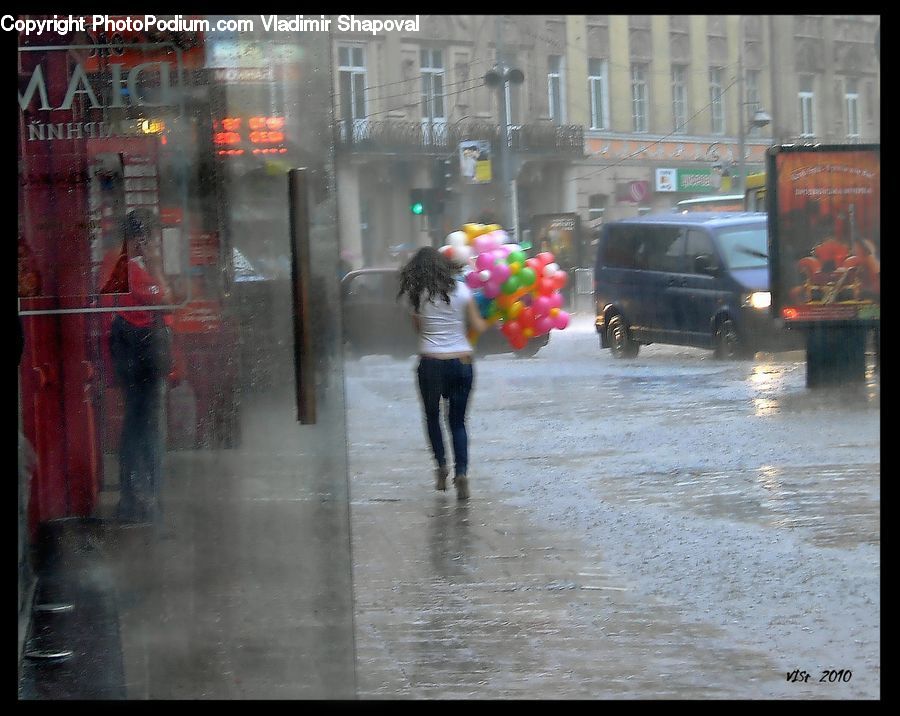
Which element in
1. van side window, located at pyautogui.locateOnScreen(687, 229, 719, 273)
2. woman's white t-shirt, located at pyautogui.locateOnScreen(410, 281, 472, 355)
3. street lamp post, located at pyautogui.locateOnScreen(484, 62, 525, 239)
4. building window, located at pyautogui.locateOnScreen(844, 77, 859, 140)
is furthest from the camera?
street lamp post, located at pyautogui.locateOnScreen(484, 62, 525, 239)

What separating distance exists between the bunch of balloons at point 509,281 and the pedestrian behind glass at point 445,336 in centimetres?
209

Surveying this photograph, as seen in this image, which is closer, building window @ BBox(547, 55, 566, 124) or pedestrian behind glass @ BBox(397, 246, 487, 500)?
pedestrian behind glass @ BBox(397, 246, 487, 500)

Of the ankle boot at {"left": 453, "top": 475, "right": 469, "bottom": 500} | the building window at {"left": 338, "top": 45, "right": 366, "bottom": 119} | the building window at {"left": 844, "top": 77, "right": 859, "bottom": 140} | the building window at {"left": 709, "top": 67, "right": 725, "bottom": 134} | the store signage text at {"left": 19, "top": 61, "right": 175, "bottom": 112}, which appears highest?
the building window at {"left": 338, "top": 45, "right": 366, "bottom": 119}

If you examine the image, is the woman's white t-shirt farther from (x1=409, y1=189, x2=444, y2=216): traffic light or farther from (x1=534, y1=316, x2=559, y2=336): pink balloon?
(x1=409, y1=189, x2=444, y2=216): traffic light

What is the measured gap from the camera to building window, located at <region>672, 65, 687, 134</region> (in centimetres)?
1727

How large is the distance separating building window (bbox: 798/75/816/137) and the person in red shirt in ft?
43.7

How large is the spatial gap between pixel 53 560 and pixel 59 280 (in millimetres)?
891

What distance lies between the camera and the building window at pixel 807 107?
1625 centimetres

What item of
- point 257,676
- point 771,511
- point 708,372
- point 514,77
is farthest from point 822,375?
point 257,676

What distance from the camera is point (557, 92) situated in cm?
1877

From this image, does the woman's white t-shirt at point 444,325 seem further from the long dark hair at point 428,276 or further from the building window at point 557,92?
the building window at point 557,92

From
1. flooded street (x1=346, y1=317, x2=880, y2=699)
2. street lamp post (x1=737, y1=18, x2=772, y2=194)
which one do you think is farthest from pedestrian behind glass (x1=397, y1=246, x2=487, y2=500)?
street lamp post (x1=737, y1=18, x2=772, y2=194)

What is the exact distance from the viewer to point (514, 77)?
18453 mm

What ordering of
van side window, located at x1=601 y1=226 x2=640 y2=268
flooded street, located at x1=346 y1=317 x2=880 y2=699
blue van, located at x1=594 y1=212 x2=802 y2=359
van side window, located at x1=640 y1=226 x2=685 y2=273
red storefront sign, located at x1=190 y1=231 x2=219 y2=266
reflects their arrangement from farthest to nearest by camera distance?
van side window, located at x1=601 y1=226 x2=640 y2=268, van side window, located at x1=640 y1=226 x2=685 y2=273, blue van, located at x1=594 y1=212 x2=802 y2=359, flooded street, located at x1=346 y1=317 x2=880 y2=699, red storefront sign, located at x1=190 y1=231 x2=219 y2=266
